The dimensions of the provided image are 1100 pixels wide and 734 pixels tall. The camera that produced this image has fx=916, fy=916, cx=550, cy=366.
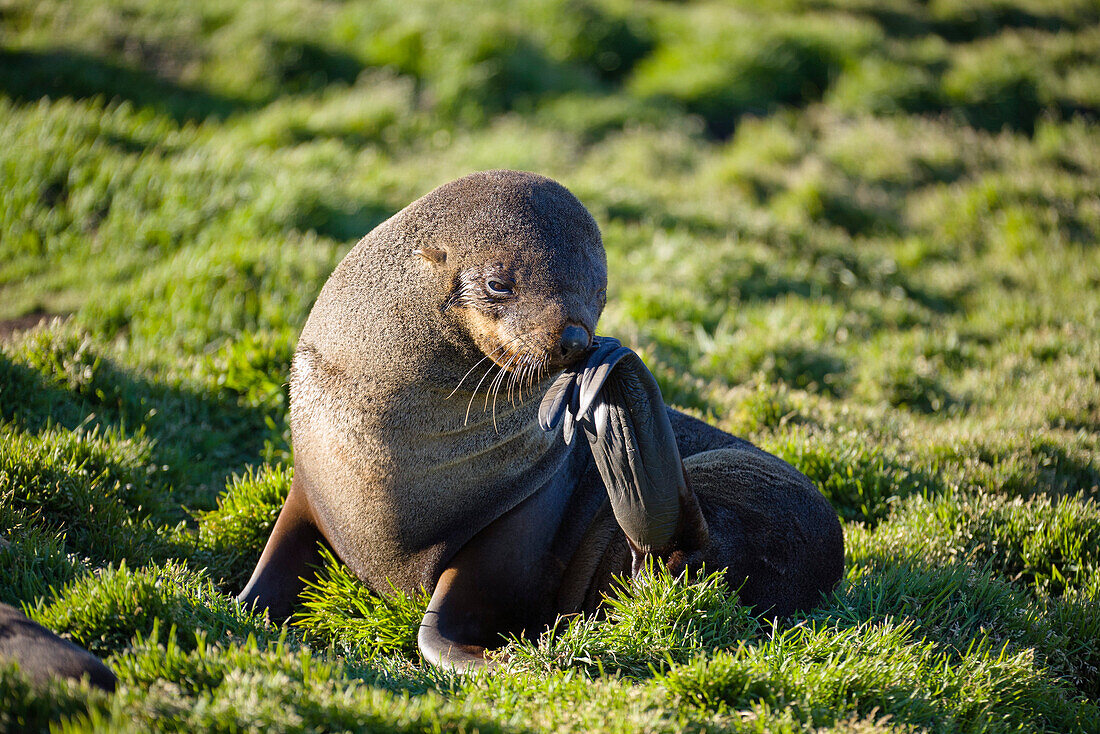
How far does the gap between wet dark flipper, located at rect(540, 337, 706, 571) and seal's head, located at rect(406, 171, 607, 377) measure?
0.41 feet

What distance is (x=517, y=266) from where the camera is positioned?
299 centimetres

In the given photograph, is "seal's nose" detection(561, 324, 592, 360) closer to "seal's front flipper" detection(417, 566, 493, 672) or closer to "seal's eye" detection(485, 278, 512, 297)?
"seal's eye" detection(485, 278, 512, 297)

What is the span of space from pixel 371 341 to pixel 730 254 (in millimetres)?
4836

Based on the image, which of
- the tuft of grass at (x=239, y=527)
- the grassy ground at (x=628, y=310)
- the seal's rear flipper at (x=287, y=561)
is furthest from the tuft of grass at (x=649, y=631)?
the tuft of grass at (x=239, y=527)

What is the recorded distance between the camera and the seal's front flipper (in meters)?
3.11

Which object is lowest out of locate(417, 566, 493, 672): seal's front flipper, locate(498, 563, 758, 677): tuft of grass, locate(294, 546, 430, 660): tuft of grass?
locate(294, 546, 430, 660): tuft of grass

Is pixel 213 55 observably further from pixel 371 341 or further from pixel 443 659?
pixel 443 659

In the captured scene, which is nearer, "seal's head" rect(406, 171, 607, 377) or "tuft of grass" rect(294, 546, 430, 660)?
"seal's head" rect(406, 171, 607, 377)

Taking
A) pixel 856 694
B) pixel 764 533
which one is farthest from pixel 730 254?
pixel 856 694

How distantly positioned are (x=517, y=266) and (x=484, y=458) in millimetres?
785

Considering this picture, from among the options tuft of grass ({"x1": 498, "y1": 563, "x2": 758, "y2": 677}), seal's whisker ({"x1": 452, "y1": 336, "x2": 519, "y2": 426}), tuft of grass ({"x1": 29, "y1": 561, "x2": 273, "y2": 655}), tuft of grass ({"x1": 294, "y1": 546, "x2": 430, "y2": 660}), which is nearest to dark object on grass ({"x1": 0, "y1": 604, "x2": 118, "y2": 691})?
tuft of grass ({"x1": 29, "y1": 561, "x2": 273, "y2": 655})

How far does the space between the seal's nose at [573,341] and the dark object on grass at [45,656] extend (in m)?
1.57

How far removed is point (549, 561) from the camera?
347cm

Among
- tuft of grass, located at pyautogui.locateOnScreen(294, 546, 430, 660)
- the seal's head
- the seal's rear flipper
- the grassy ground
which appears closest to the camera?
the grassy ground
